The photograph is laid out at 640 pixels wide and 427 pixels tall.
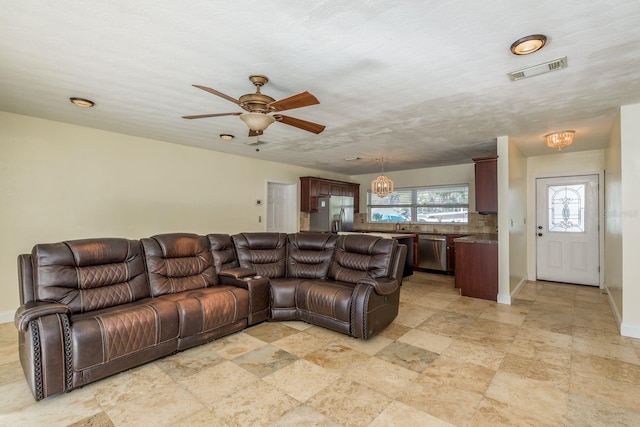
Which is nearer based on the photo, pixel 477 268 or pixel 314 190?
pixel 477 268

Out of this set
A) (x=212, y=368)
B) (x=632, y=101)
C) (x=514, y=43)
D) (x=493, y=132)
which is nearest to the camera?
(x=514, y=43)

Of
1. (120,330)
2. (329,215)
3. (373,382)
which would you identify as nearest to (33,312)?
(120,330)

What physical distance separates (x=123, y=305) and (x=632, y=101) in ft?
17.2

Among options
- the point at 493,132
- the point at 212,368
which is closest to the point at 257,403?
the point at 212,368

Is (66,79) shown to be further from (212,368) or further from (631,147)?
(631,147)

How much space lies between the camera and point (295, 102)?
2.29 metres

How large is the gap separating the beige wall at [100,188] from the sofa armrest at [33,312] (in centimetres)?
200

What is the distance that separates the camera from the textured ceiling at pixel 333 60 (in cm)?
174

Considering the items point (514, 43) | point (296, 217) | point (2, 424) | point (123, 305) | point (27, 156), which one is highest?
point (514, 43)

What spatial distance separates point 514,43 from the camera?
201cm

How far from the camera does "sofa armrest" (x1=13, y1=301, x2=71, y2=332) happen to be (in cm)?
206

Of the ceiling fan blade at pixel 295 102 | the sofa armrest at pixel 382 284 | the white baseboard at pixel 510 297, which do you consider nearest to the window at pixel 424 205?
the white baseboard at pixel 510 297

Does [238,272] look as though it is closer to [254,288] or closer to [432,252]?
[254,288]

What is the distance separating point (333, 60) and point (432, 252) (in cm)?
521
